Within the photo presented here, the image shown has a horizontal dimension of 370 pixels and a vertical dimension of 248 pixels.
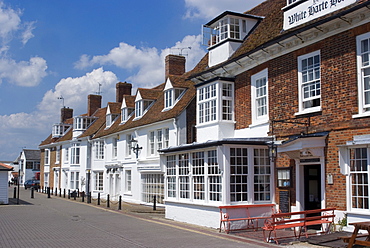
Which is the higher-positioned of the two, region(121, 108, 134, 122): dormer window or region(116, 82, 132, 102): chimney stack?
region(116, 82, 132, 102): chimney stack

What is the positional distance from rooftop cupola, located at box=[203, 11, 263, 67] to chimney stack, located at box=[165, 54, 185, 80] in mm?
11269

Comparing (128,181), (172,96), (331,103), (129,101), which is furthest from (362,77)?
(129,101)

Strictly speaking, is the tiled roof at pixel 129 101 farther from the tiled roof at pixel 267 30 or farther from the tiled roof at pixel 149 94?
the tiled roof at pixel 267 30

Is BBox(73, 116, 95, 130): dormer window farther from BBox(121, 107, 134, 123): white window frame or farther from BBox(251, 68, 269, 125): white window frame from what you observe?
BBox(251, 68, 269, 125): white window frame

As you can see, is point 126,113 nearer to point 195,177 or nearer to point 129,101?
point 129,101

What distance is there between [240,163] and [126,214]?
9.24 m

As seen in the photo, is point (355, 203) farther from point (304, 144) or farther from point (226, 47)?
point (226, 47)

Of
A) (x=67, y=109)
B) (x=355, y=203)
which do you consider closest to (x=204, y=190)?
(x=355, y=203)

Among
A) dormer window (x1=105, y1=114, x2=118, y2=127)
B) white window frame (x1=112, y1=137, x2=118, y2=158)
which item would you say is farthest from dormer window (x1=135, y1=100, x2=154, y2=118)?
dormer window (x1=105, y1=114, x2=118, y2=127)

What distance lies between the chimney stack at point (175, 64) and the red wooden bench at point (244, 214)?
1740 centimetres

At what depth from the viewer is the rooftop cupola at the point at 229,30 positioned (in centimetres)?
1897

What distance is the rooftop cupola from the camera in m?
19.0

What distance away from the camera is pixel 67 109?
54.9 meters

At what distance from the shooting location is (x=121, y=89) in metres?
40.2
